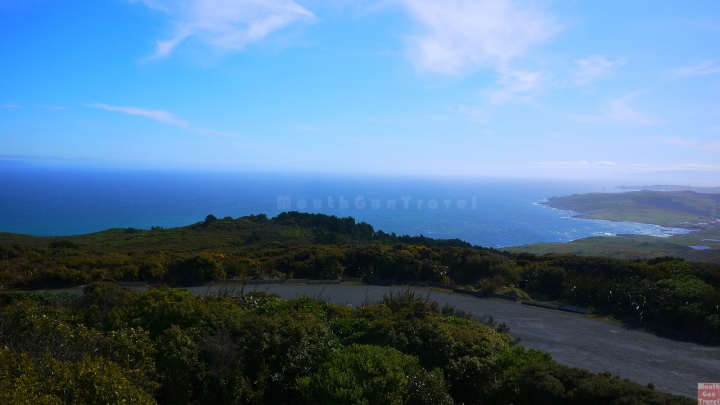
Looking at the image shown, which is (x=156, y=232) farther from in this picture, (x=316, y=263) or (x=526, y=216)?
(x=526, y=216)

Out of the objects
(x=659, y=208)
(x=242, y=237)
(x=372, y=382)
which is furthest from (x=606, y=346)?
(x=659, y=208)

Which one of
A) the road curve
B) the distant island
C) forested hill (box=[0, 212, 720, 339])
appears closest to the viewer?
the road curve

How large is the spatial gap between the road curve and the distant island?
14.3 m

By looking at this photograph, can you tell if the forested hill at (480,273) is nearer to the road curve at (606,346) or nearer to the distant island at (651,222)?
the road curve at (606,346)

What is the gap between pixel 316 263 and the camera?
14.6 m

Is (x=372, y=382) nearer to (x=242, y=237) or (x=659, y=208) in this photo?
(x=242, y=237)

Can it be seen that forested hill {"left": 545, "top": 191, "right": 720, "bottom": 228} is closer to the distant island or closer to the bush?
the distant island

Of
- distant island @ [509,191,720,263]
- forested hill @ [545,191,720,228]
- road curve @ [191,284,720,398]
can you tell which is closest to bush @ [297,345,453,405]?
road curve @ [191,284,720,398]

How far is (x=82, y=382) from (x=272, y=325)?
8.18ft

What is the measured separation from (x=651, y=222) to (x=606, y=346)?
5328cm

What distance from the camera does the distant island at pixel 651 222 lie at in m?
28.3

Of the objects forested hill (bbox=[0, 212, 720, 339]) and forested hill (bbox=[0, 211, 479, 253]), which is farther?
forested hill (bbox=[0, 211, 479, 253])

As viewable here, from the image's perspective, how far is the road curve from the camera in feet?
21.1

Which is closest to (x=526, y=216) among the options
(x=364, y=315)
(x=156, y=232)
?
(x=156, y=232)
